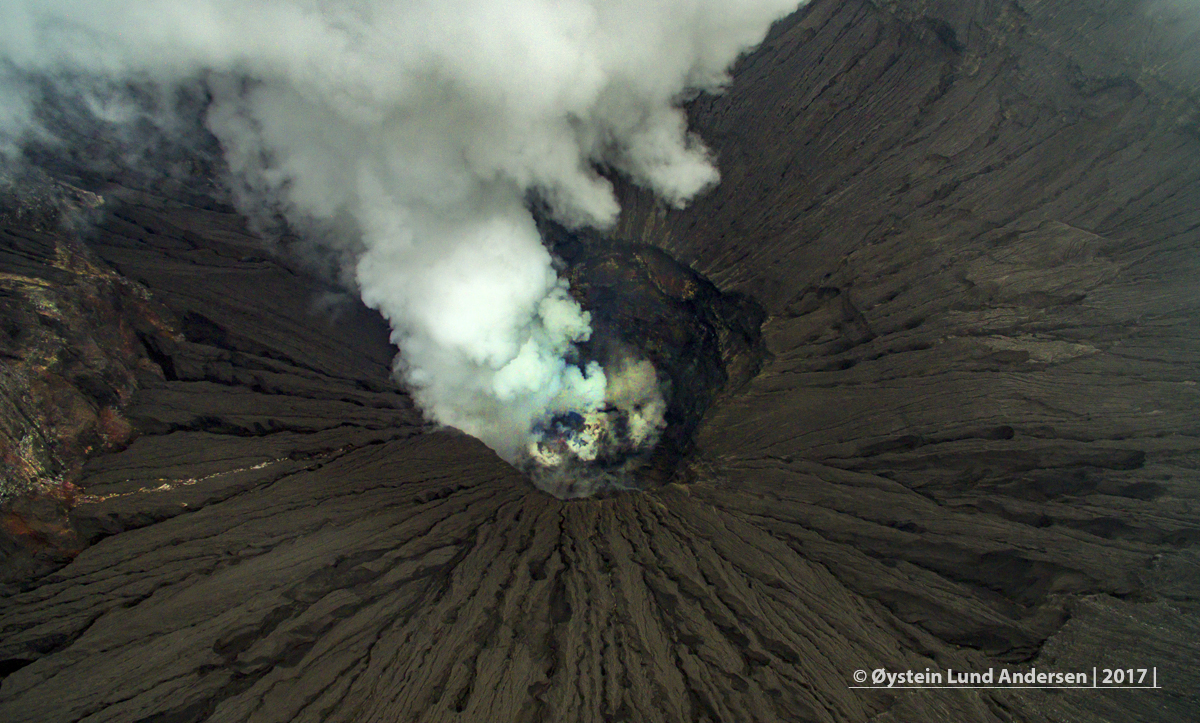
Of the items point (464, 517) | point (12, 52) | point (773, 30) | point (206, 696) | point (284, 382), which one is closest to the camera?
point (206, 696)

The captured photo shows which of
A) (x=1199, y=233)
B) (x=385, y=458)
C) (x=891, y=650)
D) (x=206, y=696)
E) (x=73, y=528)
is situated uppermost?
(x=1199, y=233)

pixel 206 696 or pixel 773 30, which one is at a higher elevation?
pixel 773 30

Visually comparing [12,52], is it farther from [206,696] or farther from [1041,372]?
[1041,372]

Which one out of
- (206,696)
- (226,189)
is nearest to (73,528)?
(206,696)

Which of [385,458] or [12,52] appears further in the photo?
[385,458]

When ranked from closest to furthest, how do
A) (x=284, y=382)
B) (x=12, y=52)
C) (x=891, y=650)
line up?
1. (x=891, y=650)
2. (x=12, y=52)
3. (x=284, y=382)

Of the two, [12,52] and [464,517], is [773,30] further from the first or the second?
[12,52]
